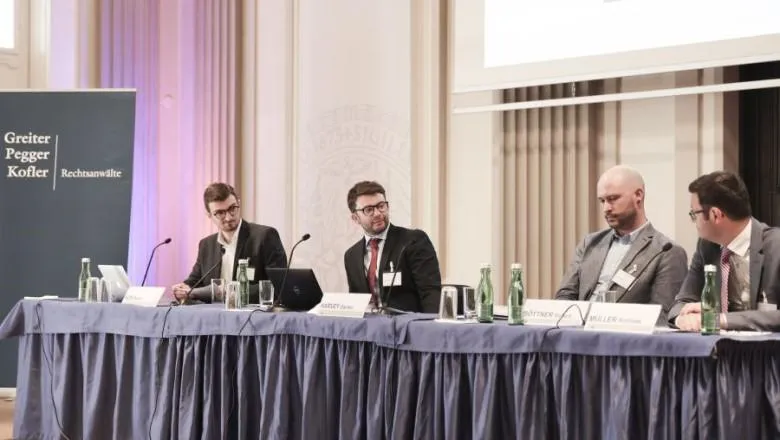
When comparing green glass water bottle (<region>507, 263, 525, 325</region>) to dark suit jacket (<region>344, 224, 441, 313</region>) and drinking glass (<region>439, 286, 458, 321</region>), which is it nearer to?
drinking glass (<region>439, 286, 458, 321</region>)

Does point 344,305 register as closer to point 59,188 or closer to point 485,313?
point 485,313

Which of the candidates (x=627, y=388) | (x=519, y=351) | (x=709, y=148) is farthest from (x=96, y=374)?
(x=709, y=148)

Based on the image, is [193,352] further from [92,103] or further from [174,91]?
[174,91]

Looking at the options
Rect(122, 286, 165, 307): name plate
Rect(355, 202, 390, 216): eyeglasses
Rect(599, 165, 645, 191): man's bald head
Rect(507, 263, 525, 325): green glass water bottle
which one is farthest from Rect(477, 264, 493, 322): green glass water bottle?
Rect(122, 286, 165, 307): name plate

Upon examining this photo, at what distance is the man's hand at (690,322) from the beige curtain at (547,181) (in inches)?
93.2

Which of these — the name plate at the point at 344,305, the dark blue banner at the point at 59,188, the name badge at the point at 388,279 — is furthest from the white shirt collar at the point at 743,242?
the dark blue banner at the point at 59,188

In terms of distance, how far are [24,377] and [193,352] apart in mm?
1051

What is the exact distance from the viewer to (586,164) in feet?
17.4

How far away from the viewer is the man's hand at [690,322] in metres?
2.88

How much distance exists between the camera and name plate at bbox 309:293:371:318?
3.50 meters

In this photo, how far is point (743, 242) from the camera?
318cm

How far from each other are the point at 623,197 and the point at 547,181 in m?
1.66

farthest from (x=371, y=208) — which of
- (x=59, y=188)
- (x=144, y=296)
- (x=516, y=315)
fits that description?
(x=59, y=188)

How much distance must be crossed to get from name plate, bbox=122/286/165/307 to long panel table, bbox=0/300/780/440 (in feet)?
0.37
